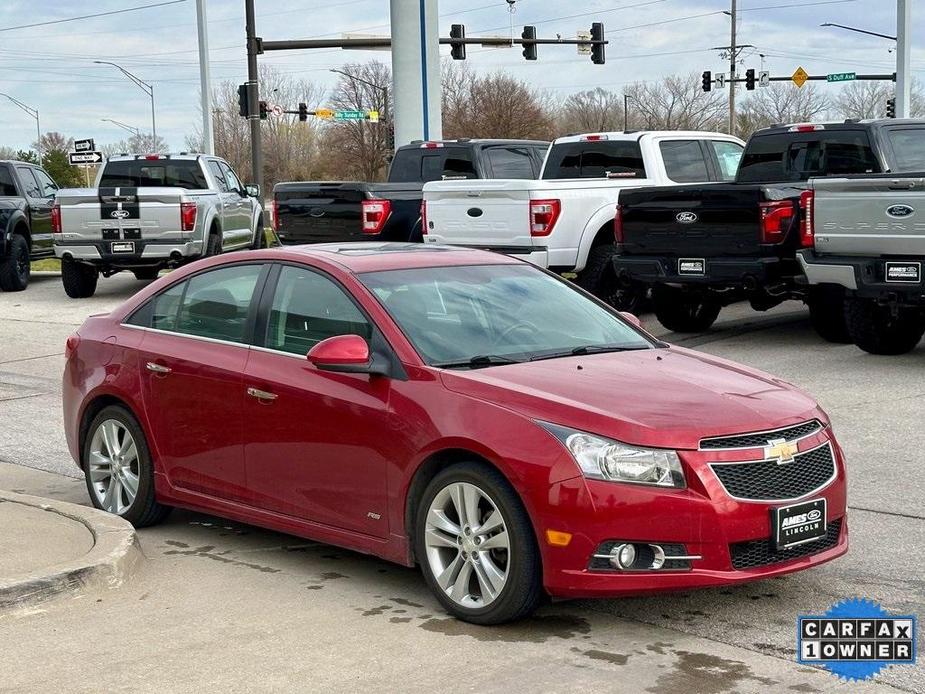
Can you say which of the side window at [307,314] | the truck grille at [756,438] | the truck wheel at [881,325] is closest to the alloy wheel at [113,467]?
the side window at [307,314]

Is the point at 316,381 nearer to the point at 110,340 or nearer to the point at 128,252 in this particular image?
the point at 110,340

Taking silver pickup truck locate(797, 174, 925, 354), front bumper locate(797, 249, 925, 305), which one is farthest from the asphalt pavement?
silver pickup truck locate(797, 174, 925, 354)

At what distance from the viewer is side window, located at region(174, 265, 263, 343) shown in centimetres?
691

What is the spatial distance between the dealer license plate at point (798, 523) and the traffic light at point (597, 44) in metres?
43.5

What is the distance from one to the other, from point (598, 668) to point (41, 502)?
3610 mm

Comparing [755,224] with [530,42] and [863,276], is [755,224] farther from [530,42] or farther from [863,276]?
[530,42]

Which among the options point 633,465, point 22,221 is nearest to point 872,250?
point 633,465

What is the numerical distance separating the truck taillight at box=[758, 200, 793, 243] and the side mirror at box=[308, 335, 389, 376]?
7901 millimetres

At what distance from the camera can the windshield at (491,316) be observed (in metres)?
6.17

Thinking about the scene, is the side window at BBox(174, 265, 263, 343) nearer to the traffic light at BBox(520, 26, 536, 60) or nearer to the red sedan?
the red sedan

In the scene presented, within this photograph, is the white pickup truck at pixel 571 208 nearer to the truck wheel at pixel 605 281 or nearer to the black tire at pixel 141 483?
the truck wheel at pixel 605 281

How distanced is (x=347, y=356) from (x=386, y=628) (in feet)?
3.89

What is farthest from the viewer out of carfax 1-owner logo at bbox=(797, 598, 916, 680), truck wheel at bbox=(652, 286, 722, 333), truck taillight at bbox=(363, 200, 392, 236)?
truck taillight at bbox=(363, 200, 392, 236)

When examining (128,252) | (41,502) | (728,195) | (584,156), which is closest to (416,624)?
(41,502)
